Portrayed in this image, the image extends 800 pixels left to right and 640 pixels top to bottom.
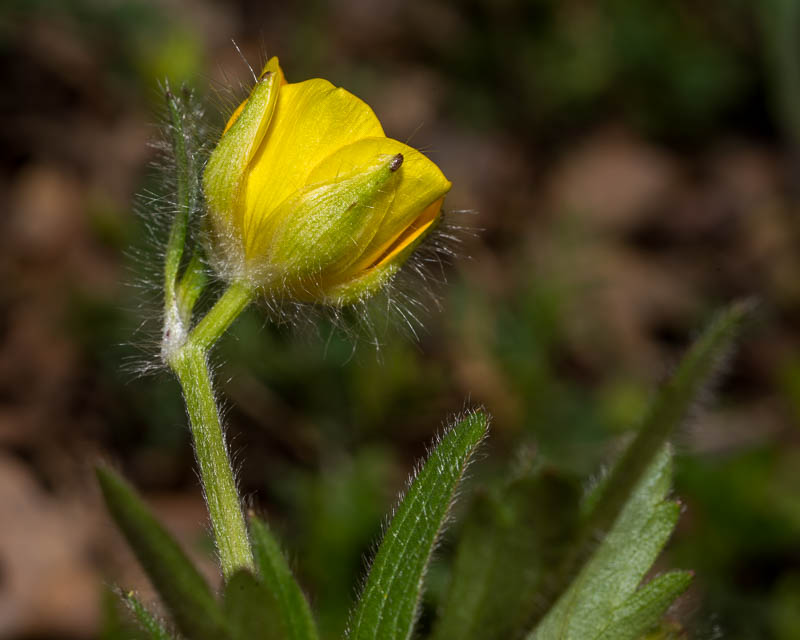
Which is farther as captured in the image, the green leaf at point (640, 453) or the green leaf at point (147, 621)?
the green leaf at point (147, 621)

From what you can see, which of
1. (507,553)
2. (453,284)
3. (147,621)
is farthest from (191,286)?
(453,284)

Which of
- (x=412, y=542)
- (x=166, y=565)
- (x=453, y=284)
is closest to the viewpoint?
(x=166, y=565)

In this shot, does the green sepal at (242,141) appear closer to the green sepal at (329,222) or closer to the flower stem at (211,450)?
the green sepal at (329,222)

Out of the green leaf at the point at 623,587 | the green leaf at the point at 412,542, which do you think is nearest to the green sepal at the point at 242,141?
the green leaf at the point at 412,542

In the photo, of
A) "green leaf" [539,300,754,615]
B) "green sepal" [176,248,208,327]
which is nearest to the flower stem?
"green sepal" [176,248,208,327]

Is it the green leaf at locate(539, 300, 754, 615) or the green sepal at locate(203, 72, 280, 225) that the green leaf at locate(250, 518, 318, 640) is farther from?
the green sepal at locate(203, 72, 280, 225)

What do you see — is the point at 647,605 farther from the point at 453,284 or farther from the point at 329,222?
the point at 453,284
